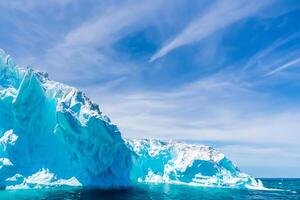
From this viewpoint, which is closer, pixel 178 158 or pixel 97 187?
pixel 97 187

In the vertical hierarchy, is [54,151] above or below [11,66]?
below

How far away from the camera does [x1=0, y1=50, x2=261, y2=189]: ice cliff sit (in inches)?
1906

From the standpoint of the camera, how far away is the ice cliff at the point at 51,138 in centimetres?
4841

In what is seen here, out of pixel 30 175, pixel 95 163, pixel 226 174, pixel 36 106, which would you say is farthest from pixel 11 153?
pixel 226 174

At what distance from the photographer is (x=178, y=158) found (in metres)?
79.6

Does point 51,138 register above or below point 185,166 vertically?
below

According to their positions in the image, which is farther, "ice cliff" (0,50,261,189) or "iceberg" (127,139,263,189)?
"iceberg" (127,139,263,189)

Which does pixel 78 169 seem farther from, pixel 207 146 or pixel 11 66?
pixel 207 146

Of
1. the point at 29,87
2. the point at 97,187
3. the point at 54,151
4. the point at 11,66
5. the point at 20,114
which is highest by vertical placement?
the point at 11,66

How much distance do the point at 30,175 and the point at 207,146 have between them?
4215 centimetres

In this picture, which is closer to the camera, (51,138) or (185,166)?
(51,138)

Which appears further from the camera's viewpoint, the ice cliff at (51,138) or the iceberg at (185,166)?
the iceberg at (185,166)

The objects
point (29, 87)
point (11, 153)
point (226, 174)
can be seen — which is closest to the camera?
point (11, 153)

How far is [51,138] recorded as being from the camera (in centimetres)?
5369
